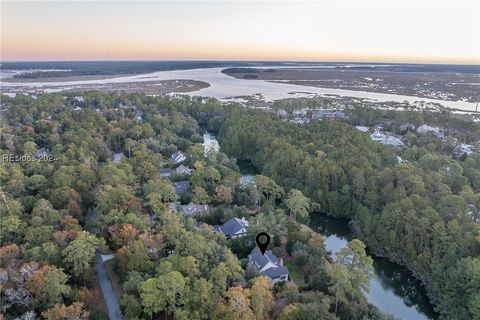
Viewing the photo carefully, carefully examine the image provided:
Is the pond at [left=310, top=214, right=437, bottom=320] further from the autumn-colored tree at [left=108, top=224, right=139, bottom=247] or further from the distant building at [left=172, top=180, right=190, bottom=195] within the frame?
the autumn-colored tree at [left=108, top=224, right=139, bottom=247]

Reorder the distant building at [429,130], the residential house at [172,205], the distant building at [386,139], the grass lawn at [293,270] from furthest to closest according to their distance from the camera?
the distant building at [429,130], the distant building at [386,139], the residential house at [172,205], the grass lawn at [293,270]

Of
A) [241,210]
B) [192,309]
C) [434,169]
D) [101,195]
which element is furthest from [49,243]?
[434,169]

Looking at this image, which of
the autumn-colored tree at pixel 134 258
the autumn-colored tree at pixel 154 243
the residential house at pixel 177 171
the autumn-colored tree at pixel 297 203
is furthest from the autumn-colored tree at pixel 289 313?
the residential house at pixel 177 171

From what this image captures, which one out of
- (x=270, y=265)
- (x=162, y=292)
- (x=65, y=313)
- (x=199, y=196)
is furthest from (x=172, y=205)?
(x=65, y=313)

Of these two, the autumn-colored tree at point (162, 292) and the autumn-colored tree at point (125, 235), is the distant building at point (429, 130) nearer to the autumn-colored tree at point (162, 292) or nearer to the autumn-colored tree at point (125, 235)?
the autumn-colored tree at point (125, 235)

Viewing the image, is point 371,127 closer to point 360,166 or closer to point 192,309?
point 360,166
